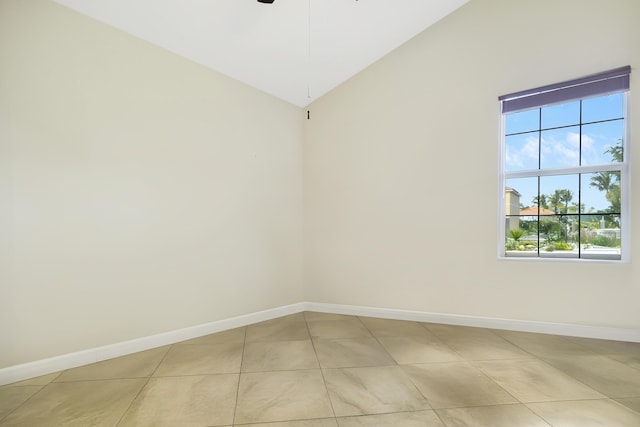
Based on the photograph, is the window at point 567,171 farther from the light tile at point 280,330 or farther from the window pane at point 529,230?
the light tile at point 280,330

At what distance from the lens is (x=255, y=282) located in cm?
357

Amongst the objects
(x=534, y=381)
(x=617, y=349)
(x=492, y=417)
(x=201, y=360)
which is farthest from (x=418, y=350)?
(x=201, y=360)

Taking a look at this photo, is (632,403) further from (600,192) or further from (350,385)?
(600,192)

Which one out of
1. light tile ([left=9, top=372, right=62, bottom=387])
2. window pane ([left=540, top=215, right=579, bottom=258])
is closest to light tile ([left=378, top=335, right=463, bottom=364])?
window pane ([left=540, top=215, right=579, bottom=258])

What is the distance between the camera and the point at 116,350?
101 inches

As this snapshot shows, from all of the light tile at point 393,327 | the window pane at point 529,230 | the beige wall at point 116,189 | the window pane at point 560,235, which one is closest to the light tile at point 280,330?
the beige wall at point 116,189

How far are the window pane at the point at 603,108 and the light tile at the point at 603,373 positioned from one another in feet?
7.27

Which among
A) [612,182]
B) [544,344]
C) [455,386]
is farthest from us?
[612,182]

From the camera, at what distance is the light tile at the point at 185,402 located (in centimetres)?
172

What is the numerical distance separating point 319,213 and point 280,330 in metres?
1.54

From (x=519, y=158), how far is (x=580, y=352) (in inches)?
75.5

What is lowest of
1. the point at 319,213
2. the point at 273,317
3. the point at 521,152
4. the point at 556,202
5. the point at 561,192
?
the point at 273,317

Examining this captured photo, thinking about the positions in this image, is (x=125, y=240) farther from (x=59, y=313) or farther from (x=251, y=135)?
(x=251, y=135)

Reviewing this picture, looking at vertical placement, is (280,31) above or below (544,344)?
above
